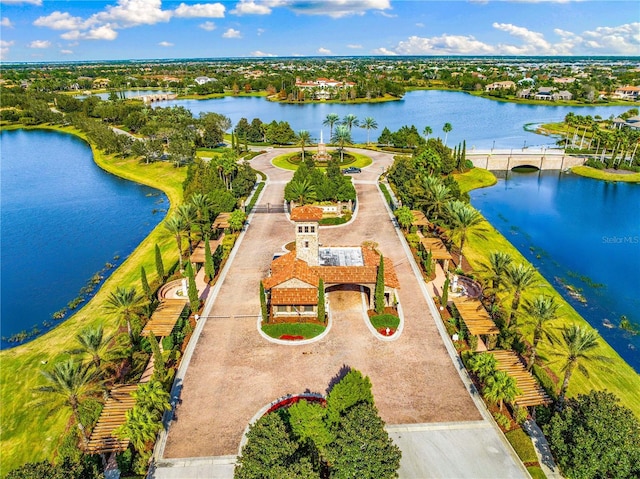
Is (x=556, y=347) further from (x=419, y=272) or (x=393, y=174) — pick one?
(x=393, y=174)

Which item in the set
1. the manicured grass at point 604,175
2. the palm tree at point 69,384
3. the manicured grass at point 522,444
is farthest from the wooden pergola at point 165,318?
the manicured grass at point 604,175

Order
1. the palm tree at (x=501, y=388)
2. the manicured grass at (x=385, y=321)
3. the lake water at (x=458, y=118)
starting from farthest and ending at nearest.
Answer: the lake water at (x=458, y=118) → the manicured grass at (x=385, y=321) → the palm tree at (x=501, y=388)

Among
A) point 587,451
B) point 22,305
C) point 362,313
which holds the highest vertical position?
point 587,451

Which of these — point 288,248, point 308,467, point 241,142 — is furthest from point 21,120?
point 308,467

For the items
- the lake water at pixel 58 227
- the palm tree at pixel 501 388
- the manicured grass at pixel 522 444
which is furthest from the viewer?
the lake water at pixel 58 227

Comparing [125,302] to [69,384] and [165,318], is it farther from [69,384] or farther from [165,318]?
[69,384]

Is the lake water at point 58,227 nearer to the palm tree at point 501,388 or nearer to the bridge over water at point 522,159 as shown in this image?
the palm tree at point 501,388
